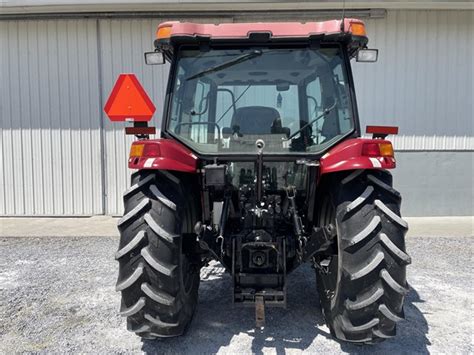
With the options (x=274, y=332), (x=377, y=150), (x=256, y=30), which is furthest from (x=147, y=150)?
(x=274, y=332)

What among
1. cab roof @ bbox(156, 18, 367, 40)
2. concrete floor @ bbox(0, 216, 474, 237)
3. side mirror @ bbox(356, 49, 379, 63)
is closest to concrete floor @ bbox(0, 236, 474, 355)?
concrete floor @ bbox(0, 216, 474, 237)

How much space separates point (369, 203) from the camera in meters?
2.38

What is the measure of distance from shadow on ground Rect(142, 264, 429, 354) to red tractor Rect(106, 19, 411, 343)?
7.6 inches

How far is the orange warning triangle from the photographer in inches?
254

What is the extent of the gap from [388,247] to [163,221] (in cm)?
139

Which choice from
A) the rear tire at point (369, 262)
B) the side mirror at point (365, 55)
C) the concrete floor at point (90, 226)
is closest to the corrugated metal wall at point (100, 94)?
the concrete floor at point (90, 226)

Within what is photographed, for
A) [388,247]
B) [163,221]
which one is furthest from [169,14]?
[388,247]

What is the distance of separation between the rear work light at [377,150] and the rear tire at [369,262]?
17 cm

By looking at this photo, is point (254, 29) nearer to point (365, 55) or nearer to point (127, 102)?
point (365, 55)

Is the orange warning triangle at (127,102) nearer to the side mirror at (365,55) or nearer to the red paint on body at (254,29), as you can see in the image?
the red paint on body at (254,29)

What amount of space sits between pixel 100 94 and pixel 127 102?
0.99m

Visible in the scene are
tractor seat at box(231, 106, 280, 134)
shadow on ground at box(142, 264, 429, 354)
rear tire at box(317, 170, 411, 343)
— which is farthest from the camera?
tractor seat at box(231, 106, 280, 134)

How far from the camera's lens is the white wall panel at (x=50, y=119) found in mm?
7117

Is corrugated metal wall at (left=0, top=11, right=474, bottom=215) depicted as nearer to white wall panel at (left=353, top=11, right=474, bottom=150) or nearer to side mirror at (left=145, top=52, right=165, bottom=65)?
white wall panel at (left=353, top=11, right=474, bottom=150)
